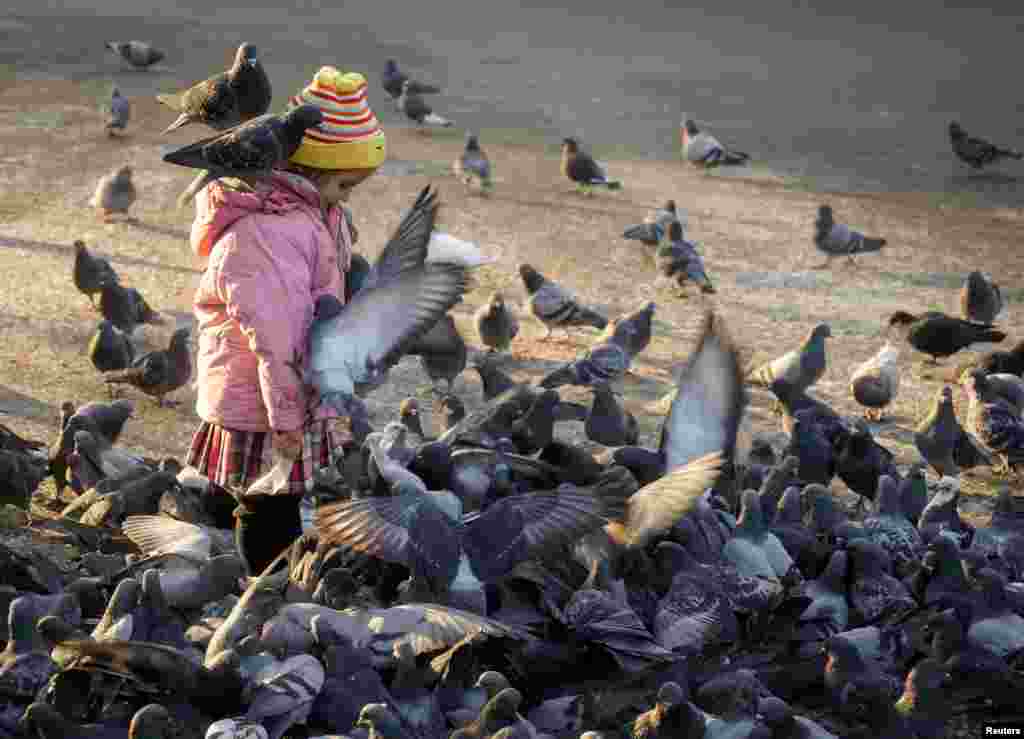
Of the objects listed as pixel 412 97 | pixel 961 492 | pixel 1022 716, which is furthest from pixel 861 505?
pixel 412 97

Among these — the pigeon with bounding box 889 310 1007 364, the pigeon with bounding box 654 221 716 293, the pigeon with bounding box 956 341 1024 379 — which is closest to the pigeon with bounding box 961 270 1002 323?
the pigeon with bounding box 889 310 1007 364

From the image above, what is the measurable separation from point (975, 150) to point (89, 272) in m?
9.19

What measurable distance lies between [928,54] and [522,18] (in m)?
6.14

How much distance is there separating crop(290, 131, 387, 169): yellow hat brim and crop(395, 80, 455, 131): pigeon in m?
10.1

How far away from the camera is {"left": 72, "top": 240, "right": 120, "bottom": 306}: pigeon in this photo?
941cm

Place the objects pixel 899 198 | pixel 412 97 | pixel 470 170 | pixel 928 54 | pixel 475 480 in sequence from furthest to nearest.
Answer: pixel 928 54 < pixel 412 97 < pixel 899 198 < pixel 470 170 < pixel 475 480

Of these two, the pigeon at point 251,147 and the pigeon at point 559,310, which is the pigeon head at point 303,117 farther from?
the pigeon at point 559,310

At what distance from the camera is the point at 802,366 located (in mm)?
8586

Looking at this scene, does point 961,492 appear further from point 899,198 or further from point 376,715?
point 899,198

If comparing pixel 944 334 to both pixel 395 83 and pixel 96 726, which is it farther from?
pixel 395 83

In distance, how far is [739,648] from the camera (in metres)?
5.27

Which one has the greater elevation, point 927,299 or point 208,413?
point 208,413

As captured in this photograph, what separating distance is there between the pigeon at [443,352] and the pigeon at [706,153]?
239 inches

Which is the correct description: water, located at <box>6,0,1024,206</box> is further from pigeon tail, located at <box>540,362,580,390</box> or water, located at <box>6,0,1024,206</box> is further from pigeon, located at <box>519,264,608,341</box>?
pigeon tail, located at <box>540,362,580,390</box>
